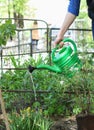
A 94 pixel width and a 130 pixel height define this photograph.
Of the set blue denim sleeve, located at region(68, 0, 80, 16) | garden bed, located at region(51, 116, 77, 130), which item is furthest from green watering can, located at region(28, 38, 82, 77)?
garden bed, located at region(51, 116, 77, 130)

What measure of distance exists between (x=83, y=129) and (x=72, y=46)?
0.76 m

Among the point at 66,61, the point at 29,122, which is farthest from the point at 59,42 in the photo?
the point at 29,122

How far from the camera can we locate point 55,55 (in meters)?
3.43

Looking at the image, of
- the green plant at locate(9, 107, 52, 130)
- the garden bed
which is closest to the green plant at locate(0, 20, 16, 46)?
the green plant at locate(9, 107, 52, 130)

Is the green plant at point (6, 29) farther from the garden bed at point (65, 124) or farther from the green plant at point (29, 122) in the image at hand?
the garden bed at point (65, 124)

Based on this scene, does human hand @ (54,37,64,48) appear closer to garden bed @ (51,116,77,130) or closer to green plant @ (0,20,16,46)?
green plant @ (0,20,16,46)

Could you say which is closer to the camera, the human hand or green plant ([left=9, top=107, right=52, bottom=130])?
the human hand

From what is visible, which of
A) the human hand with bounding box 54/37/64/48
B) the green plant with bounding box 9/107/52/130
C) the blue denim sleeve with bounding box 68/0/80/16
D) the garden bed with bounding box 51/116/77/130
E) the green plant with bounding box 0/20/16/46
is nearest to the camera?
the blue denim sleeve with bounding box 68/0/80/16

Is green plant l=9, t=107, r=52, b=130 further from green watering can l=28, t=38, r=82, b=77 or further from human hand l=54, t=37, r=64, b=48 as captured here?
human hand l=54, t=37, r=64, b=48

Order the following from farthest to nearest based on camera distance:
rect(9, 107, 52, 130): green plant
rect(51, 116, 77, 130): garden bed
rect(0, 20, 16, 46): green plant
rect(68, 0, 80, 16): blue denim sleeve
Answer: rect(51, 116, 77, 130): garden bed < rect(9, 107, 52, 130): green plant < rect(0, 20, 16, 46): green plant < rect(68, 0, 80, 16): blue denim sleeve

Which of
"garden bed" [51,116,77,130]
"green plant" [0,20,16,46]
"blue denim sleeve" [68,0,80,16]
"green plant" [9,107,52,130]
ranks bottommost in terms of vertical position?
"garden bed" [51,116,77,130]

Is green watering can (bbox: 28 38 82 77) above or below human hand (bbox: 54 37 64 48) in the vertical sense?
below

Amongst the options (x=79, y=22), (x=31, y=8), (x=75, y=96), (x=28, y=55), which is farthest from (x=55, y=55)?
(x=31, y=8)

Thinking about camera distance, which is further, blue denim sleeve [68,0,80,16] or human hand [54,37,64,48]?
human hand [54,37,64,48]
